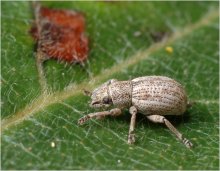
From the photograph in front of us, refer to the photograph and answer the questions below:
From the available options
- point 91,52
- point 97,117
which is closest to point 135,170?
point 97,117

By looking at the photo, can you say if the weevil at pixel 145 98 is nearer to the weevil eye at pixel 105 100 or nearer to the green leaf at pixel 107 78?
the weevil eye at pixel 105 100

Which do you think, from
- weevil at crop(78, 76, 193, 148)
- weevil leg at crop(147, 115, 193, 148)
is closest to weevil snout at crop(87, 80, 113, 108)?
weevil at crop(78, 76, 193, 148)

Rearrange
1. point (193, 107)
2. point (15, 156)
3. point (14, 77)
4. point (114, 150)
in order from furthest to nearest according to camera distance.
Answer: point (193, 107) → point (14, 77) → point (114, 150) → point (15, 156)

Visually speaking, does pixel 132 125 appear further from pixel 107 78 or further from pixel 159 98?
pixel 107 78

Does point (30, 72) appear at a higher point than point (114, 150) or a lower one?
higher

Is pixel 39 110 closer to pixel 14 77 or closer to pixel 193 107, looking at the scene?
pixel 14 77

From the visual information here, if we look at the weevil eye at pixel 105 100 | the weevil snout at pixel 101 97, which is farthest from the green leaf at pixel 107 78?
the weevil eye at pixel 105 100

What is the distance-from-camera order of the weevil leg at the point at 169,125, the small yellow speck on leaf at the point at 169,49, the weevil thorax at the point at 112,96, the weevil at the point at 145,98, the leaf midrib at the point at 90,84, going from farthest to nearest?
the small yellow speck on leaf at the point at 169,49 → the weevil thorax at the point at 112,96 → the weevil at the point at 145,98 → the weevil leg at the point at 169,125 → the leaf midrib at the point at 90,84
